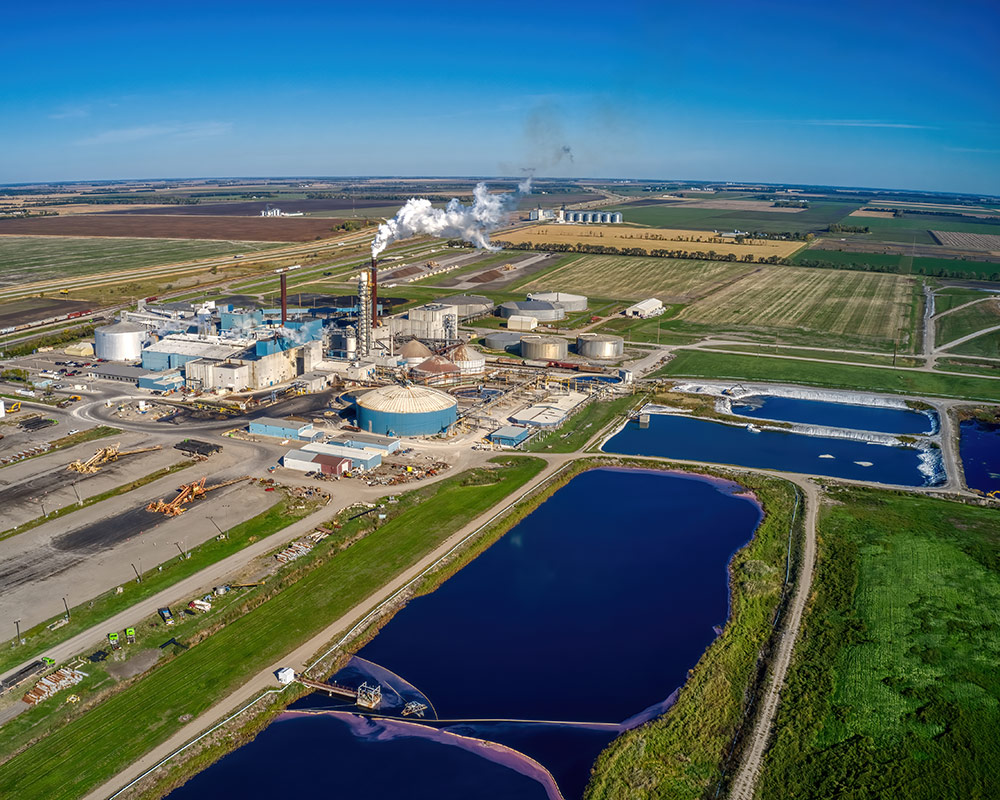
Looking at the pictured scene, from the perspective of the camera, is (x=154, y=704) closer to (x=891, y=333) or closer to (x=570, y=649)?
(x=570, y=649)

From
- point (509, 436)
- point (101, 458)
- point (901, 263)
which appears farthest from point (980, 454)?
point (901, 263)

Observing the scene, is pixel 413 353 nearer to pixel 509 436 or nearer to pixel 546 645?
pixel 509 436

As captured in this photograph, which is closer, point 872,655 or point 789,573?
point 872,655

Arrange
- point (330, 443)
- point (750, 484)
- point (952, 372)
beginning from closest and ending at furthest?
point (750, 484) < point (330, 443) < point (952, 372)

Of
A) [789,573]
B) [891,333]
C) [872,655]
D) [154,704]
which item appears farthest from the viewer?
[891,333]

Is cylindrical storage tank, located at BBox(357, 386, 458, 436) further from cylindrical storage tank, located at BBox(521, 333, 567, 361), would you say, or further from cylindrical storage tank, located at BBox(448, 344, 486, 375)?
cylindrical storage tank, located at BBox(521, 333, 567, 361)

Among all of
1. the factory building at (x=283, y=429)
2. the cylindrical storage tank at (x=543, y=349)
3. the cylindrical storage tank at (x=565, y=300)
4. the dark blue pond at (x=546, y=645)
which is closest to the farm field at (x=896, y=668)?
the dark blue pond at (x=546, y=645)

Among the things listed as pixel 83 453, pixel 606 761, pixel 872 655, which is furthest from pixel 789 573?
pixel 83 453

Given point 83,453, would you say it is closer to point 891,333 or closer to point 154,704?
point 154,704
